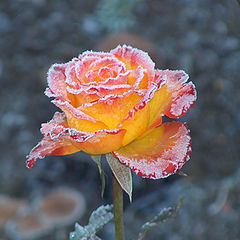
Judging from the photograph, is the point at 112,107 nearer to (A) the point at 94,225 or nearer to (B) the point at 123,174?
(B) the point at 123,174

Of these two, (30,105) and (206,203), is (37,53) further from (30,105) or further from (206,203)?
(206,203)

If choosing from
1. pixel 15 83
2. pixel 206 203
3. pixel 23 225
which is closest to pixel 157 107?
pixel 206 203

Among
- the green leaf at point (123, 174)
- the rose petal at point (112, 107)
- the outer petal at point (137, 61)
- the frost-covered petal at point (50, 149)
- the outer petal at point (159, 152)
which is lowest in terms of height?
the green leaf at point (123, 174)

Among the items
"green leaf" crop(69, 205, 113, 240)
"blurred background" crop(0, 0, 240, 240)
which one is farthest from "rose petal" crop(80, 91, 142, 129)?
"blurred background" crop(0, 0, 240, 240)

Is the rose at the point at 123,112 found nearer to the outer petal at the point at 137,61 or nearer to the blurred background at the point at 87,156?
the outer petal at the point at 137,61

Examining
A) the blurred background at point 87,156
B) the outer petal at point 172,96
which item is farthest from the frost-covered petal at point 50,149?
the blurred background at point 87,156

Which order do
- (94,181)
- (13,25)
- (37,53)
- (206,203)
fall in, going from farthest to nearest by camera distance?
(13,25) → (37,53) → (94,181) → (206,203)
